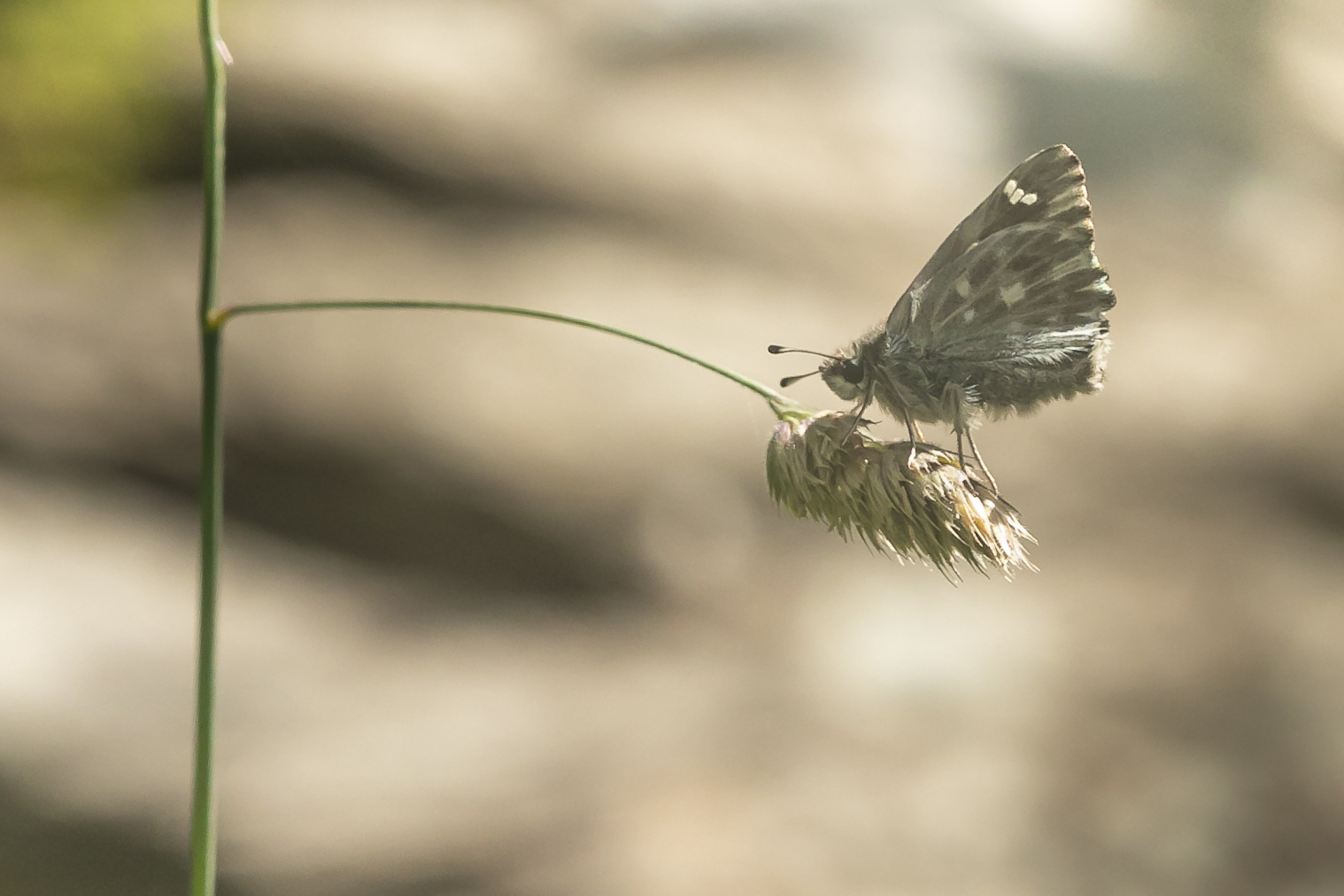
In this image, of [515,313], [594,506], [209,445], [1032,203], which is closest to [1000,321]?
[1032,203]

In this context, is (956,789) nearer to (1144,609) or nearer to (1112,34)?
(1144,609)

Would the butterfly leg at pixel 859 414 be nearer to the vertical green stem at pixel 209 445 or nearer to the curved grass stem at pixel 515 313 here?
the curved grass stem at pixel 515 313

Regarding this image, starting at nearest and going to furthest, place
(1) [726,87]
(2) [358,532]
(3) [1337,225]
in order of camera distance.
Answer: (2) [358,532] → (1) [726,87] → (3) [1337,225]

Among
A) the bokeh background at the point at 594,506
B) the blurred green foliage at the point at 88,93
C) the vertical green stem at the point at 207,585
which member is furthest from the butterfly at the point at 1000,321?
the blurred green foliage at the point at 88,93

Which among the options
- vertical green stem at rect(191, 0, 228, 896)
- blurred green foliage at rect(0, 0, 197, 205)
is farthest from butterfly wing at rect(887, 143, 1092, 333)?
blurred green foliage at rect(0, 0, 197, 205)

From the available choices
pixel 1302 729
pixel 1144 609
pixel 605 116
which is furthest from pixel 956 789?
pixel 605 116

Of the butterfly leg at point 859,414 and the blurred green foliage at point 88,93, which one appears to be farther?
the blurred green foliage at point 88,93

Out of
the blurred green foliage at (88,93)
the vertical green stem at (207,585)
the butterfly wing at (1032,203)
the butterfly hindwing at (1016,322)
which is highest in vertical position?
the blurred green foliage at (88,93)

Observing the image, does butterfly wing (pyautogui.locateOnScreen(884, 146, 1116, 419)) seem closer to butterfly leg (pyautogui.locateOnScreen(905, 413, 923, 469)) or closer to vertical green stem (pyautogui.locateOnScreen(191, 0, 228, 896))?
butterfly leg (pyautogui.locateOnScreen(905, 413, 923, 469))
